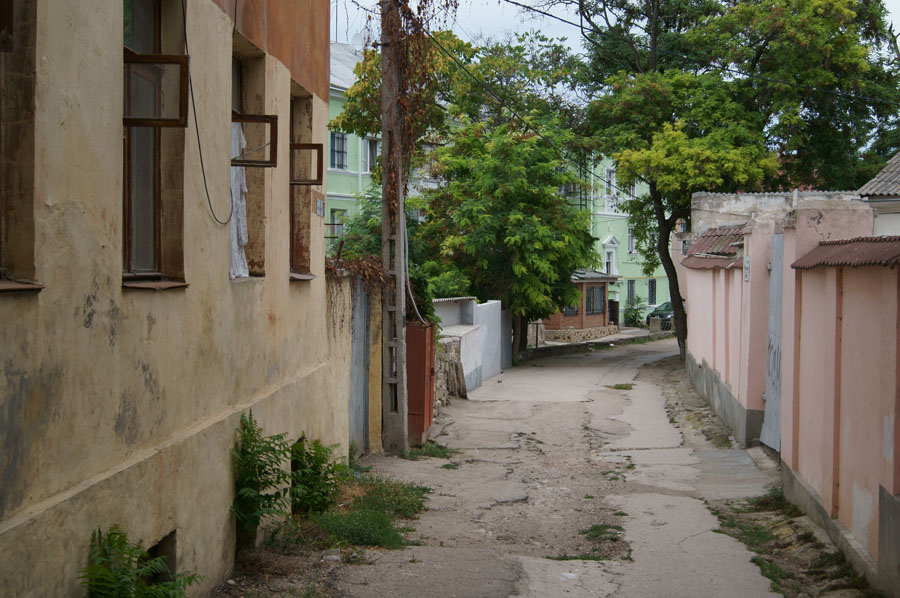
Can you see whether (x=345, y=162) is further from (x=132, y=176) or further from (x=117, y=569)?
(x=117, y=569)

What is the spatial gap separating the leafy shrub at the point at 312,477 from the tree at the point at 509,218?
18.7 m

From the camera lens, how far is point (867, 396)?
253 inches

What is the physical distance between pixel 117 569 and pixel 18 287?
154 cm

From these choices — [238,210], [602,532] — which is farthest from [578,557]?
[238,210]

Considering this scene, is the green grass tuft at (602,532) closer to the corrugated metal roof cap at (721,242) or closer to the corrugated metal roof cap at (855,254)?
the corrugated metal roof cap at (855,254)

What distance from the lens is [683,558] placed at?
304 inches

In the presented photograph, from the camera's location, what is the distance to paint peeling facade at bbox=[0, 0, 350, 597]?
3770 mm

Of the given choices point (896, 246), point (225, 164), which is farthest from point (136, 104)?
point (896, 246)

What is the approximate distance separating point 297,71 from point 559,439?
28.2 feet

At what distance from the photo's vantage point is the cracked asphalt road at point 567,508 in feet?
22.0

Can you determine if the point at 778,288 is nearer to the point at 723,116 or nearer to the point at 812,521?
the point at 812,521

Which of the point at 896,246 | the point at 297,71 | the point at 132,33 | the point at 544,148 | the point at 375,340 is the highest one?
the point at 544,148

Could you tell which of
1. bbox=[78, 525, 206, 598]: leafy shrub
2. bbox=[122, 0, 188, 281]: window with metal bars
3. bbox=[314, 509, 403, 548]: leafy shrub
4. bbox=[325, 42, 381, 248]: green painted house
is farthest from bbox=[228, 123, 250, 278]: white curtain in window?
bbox=[325, 42, 381, 248]: green painted house

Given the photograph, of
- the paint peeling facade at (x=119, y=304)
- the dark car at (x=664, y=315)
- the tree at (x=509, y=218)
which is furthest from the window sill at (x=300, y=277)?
the dark car at (x=664, y=315)
